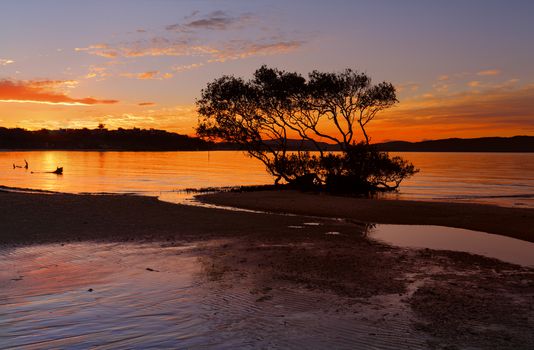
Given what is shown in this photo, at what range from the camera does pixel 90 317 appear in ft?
28.8

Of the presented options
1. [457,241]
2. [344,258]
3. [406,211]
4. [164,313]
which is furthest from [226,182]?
[164,313]

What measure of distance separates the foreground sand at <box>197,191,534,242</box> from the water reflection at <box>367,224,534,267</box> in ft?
4.20

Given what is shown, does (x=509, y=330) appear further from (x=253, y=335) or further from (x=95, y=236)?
(x=95, y=236)

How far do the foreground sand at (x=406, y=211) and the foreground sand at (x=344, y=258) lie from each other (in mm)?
103

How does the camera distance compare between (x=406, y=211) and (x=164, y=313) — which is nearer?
(x=164, y=313)

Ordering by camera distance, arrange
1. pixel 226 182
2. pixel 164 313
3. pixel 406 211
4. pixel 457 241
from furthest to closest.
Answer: pixel 226 182, pixel 406 211, pixel 457 241, pixel 164 313

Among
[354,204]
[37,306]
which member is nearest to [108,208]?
[354,204]

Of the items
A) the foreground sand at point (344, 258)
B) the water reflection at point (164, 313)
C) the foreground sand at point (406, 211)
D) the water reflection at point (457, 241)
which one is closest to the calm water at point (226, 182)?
the foreground sand at point (406, 211)

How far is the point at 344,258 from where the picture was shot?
14977 millimetres

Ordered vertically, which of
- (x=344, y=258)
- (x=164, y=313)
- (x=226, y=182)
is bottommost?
(x=226, y=182)

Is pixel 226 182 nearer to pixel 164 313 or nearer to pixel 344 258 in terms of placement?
pixel 344 258

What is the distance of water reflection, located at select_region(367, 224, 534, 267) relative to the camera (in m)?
16.5

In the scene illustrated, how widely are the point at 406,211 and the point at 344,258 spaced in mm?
16039

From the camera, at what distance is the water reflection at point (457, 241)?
1653 cm
